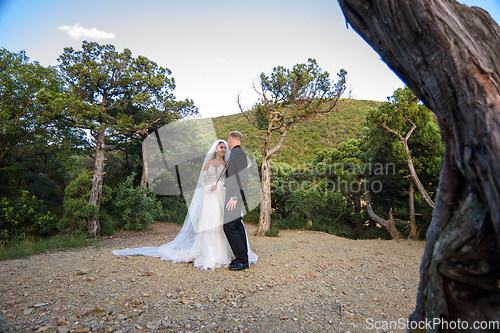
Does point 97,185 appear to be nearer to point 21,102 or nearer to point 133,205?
point 133,205

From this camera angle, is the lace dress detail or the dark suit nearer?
the dark suit

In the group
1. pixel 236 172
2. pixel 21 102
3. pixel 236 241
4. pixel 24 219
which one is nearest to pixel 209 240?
pixel 236 241

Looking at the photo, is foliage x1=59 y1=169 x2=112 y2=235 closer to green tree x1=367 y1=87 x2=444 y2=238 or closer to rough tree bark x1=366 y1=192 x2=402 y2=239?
green tree x1=367 y1=87 x2=444 y2=238

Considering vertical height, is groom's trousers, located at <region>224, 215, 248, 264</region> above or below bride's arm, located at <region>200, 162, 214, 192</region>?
below

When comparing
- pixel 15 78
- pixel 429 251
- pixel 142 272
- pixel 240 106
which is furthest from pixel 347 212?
pixel 15 78

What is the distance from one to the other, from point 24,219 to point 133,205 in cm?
291

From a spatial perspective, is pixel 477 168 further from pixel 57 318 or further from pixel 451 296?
pixel 57 318

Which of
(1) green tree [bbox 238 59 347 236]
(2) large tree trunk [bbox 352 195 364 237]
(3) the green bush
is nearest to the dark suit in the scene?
(1) green tree [bbox 238 59 347 236]

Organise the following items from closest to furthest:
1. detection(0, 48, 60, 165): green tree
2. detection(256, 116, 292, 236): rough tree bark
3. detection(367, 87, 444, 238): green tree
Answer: detection(0, 48, 60, 165): green tree → detection(367, 87, 444, 238): green tree → detection(256, 116, 292, 236): rough tree bark

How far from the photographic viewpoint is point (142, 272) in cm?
413

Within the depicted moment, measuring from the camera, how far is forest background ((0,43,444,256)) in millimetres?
7184

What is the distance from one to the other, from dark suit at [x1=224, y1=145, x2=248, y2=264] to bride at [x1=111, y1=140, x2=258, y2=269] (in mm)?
304

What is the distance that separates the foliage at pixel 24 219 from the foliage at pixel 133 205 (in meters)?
1.90

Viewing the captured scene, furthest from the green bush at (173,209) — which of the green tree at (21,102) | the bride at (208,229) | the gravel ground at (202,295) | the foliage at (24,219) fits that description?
the bride at (208,229)
